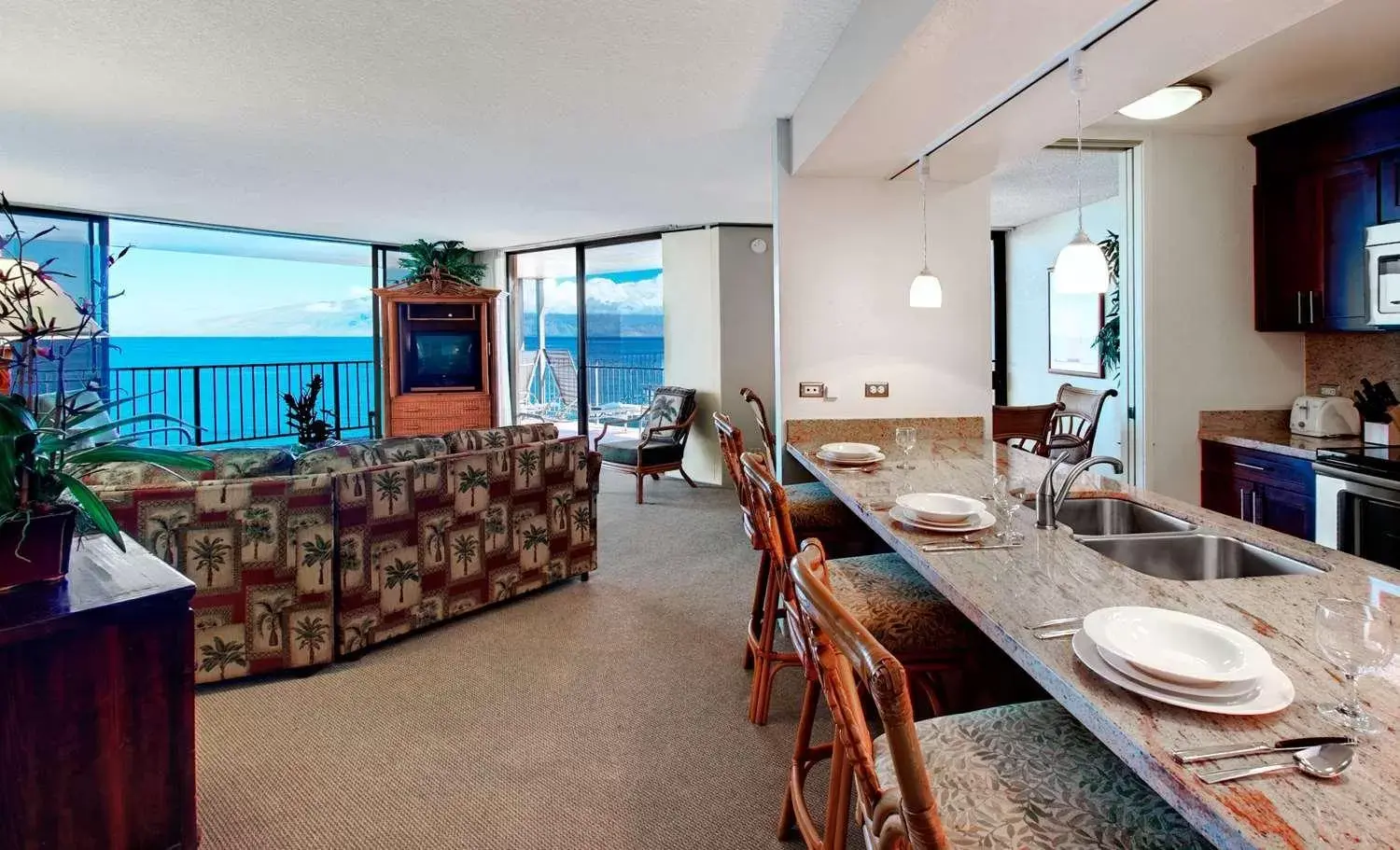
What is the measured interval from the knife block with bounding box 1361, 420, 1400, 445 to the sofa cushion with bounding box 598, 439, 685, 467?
174 inches

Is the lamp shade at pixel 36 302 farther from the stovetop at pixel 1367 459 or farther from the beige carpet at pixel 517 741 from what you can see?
the stovetop at pixel 1367 459

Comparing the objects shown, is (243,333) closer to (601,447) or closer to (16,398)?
(601,447)

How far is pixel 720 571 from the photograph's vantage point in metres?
4.08

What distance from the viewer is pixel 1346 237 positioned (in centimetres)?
318

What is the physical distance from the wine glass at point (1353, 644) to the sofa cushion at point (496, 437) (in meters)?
3.09

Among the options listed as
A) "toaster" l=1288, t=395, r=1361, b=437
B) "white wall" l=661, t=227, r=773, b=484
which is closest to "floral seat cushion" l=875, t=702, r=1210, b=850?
"toaster" l=1288, t=395, r=1361, b=437

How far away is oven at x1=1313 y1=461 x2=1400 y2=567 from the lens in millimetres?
2666

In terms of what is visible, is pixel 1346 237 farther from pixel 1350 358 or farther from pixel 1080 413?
pixel 1080 413

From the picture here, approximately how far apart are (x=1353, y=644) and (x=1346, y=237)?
3.25 meters

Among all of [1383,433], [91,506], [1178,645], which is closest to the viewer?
[1178,645]

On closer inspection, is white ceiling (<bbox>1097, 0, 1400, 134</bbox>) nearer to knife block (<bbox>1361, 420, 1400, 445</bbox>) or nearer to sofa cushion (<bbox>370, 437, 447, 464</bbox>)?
knife block (<bbox>1361, 420, 1400, 445</bbox>)

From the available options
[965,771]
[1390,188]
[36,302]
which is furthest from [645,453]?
[965,771]

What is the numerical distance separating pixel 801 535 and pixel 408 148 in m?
3.15

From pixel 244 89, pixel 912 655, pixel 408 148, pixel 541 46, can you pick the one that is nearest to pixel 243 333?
pixel 408 148
